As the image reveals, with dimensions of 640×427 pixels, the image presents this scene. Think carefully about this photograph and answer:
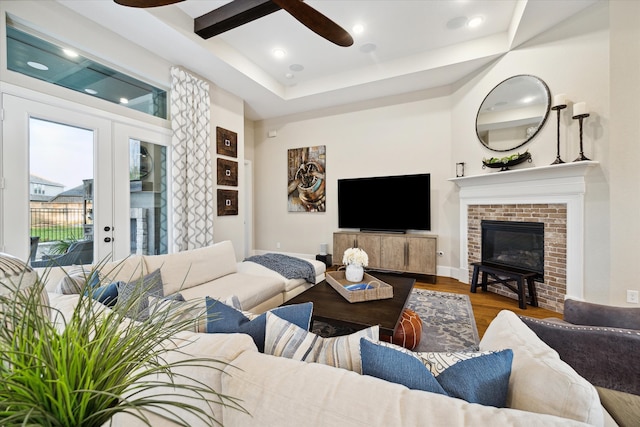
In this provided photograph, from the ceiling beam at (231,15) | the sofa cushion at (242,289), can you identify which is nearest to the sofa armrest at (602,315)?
the sofa cushion at (242,289)

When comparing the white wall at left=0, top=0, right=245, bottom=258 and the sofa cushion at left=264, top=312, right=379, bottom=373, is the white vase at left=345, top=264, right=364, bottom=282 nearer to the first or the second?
the sofa cushion at left=264, top=312, right=379, bottom=373

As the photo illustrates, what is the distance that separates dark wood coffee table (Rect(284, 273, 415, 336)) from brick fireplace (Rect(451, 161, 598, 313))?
181 centimetres

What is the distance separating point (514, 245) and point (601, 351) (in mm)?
2818

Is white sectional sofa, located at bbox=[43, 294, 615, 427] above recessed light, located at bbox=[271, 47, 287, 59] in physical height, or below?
below

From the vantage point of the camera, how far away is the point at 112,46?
9.43 ft

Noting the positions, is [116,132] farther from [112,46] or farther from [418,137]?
[418,137]

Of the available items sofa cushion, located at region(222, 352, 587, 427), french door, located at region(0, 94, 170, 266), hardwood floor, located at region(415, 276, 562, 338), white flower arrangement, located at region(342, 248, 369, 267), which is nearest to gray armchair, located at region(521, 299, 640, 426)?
sofa cushion, located at region(222, 352, 587, 427)

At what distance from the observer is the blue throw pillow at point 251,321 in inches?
36.5

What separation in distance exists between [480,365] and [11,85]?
3.59m

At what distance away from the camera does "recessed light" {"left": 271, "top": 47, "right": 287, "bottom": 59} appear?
12.0ft

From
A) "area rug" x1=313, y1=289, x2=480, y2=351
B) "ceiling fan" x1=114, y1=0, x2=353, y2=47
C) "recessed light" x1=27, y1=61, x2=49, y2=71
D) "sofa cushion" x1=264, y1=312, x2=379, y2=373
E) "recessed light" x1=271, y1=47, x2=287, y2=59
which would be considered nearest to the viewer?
"sofa cushion" x1=264, y1=312, x2=379, y2=373

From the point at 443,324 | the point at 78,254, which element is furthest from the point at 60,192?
the point at 443,324

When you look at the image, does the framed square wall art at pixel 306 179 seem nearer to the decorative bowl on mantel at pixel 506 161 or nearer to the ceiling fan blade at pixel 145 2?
the decorative bowl on mantel at pixel 506 161

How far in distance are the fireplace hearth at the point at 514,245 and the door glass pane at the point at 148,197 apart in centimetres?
420
